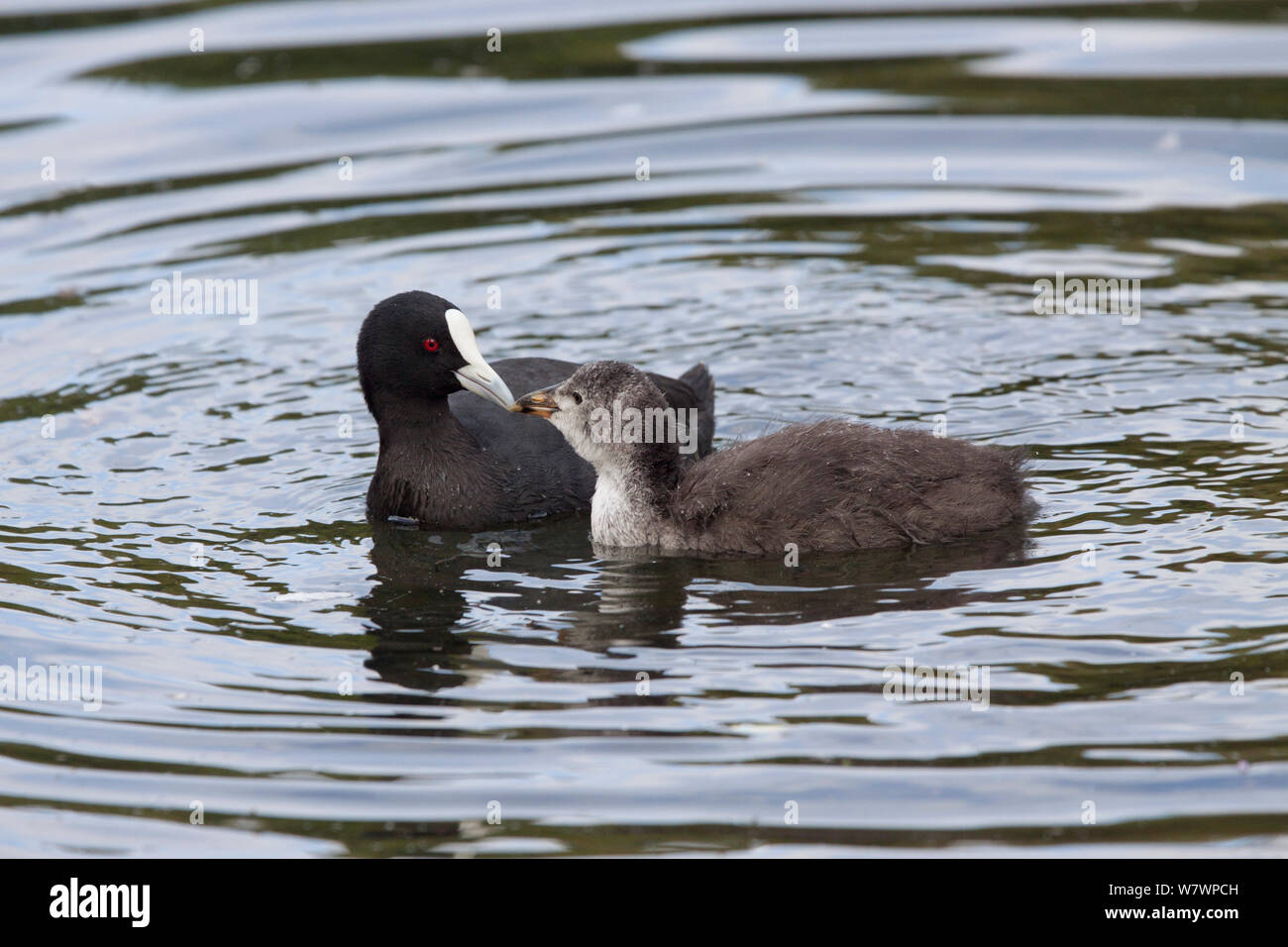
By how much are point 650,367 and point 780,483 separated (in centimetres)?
305

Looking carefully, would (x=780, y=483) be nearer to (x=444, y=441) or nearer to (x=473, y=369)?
(x=473, y=369)

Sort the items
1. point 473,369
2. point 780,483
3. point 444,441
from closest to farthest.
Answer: point 780,483
point 473,369
point 444,441

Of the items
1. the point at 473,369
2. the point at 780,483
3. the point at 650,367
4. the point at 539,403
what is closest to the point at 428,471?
the point at 473,369

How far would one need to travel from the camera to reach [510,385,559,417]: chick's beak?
927 centimetres

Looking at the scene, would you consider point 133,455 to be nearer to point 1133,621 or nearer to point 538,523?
point 538,523

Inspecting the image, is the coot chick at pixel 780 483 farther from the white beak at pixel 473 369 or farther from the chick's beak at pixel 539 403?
the white beak at pixel 473 369

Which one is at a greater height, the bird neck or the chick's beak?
the chick's beak

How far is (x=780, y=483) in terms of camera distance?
8859mm

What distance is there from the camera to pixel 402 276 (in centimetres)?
1372

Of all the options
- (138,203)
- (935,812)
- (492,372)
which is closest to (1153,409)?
(492,372)

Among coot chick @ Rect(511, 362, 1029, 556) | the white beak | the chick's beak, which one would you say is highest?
the white beak

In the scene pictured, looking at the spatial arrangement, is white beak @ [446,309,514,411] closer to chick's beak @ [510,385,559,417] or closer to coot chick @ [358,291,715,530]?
coot chick @ [358,291,715,530]

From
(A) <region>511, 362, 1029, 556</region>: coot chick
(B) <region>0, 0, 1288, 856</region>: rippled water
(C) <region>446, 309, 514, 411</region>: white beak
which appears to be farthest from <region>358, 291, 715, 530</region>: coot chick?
(A) <region>511, 362, 1029, 556</region>: coot chick

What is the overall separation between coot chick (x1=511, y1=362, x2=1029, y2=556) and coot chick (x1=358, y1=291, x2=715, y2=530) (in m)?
0.63
